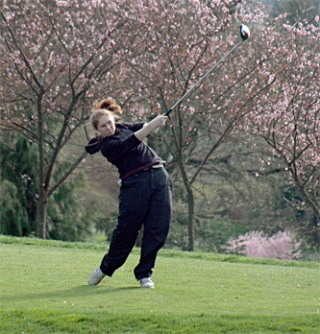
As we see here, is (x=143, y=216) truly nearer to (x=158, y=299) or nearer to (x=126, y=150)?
(x=126, y=150)

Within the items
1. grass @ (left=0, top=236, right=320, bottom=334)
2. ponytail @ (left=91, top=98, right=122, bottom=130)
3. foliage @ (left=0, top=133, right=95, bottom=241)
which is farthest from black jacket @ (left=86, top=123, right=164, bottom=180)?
foliage @ (left=0, top=133, right=95, bottom=241)

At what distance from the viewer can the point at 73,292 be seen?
8.27 m

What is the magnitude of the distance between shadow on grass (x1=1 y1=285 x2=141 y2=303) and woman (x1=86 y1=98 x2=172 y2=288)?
19cm

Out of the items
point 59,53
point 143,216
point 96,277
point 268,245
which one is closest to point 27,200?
point 59,53

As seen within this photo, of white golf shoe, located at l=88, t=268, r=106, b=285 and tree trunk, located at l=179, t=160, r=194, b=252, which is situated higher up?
tree trunk, located at l=179, t=160, r=194, b=252

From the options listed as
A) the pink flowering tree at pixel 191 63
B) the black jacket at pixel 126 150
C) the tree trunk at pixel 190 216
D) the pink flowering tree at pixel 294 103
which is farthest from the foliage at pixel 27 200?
the black jacket at pixel 126 150

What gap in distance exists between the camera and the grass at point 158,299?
6719 millimetres

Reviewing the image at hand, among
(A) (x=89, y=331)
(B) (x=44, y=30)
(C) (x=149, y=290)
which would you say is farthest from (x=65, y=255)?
(B) (x=44, y=30)

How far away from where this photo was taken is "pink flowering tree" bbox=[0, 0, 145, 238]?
18.9 meters

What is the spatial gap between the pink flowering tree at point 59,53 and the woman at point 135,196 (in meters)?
9.73

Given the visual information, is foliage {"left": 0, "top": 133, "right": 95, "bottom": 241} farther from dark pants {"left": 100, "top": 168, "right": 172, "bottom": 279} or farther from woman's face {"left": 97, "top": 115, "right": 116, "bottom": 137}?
woman's face {"left": 97, "top": 115, "right": 116, "bottom": 137}

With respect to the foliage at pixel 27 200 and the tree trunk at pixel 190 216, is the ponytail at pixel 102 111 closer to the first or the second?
the tree trunk at pixel 190 216

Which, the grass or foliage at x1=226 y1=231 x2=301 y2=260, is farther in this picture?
foliage at x1=226 y1=231 x2=301 y2=260

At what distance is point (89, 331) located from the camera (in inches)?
261
